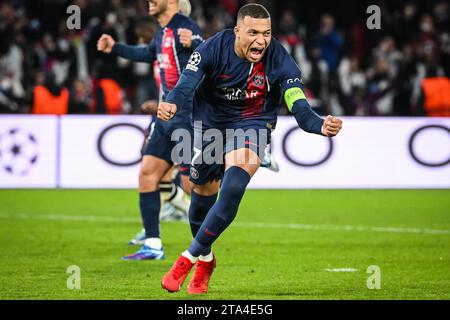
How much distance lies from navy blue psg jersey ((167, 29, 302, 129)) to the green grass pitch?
1.32 m

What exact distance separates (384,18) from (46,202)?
10204 millimetres

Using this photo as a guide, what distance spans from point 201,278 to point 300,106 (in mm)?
1508

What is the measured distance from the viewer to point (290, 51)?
21688 mm

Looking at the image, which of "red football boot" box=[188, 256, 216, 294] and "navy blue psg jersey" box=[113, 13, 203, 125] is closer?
"red football boot" box=[188, 256, 216, 294]

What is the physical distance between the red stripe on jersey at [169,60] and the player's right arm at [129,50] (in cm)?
29

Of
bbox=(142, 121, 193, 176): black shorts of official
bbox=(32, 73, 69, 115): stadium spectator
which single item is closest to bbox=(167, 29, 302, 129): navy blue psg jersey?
bbox=(142, 121, 193, 176): black shorts of official

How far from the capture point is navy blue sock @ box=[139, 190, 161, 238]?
1001 centimetres

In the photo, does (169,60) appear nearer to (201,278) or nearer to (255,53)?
(255,53)

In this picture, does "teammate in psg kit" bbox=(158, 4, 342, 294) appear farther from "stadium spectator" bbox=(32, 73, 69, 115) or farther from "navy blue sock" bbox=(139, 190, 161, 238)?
"stadium spectator" bbox=(32, 73, 69, 115)

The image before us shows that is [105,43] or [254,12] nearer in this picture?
[254,12]

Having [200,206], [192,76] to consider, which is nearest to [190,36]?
[192,76]
